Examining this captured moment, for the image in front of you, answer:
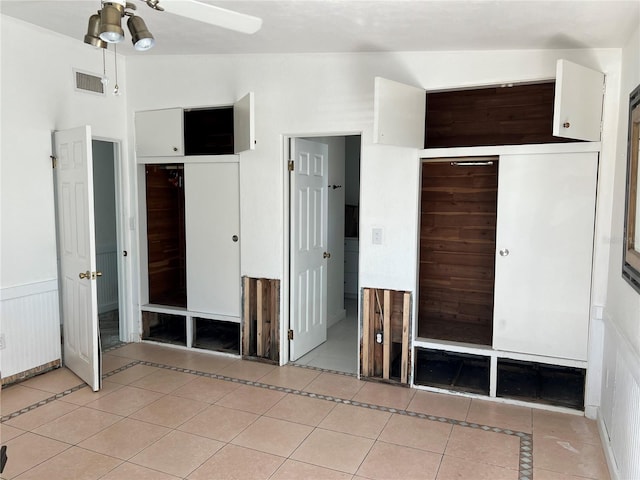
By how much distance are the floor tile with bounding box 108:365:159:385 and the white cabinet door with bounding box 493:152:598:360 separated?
9.61 ft

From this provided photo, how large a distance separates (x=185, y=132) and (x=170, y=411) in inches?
102

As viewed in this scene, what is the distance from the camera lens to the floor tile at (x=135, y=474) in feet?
8.65

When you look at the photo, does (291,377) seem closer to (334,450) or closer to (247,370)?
(247,370)

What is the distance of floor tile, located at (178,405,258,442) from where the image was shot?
3.14 m

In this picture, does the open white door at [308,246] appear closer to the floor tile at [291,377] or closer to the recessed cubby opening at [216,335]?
the floor tile at [291,377]

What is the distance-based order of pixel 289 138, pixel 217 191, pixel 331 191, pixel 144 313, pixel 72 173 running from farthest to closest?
pixel 331 191
pixel 144 313
pixel 217 191
pixel 289 138
pixel 72 173

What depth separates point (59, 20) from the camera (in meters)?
3.56

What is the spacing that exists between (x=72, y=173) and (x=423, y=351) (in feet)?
11.0

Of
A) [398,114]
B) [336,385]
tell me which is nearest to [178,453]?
[336,385]

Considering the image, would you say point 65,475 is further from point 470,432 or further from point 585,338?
point 585,338

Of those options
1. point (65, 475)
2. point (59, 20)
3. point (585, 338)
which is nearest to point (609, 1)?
point (585, 338)

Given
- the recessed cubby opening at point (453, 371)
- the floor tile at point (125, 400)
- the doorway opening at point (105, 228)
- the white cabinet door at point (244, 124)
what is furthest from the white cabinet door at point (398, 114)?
the doorway opening at point (105, 228)

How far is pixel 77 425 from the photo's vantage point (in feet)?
10.6

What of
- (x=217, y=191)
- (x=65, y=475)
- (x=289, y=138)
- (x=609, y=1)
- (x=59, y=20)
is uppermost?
(x=59, y=20)
